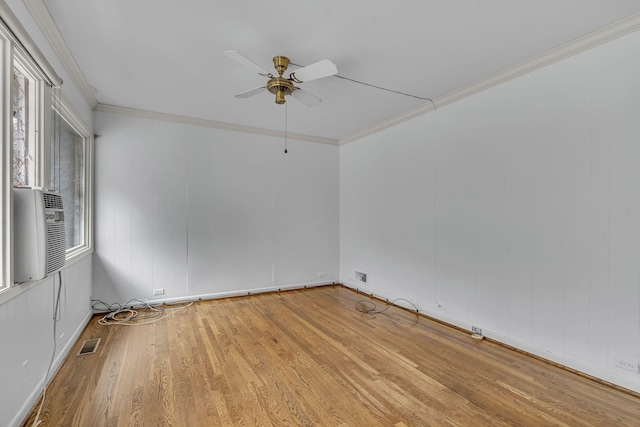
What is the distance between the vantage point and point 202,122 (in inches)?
169

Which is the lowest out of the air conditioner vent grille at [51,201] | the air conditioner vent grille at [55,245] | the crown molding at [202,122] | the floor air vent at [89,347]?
the floor air vent at [89,347]

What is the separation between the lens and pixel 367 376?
2324 mm

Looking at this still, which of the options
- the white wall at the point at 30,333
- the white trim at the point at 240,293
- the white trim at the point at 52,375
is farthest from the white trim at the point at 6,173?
the white trim at the point at 240,293

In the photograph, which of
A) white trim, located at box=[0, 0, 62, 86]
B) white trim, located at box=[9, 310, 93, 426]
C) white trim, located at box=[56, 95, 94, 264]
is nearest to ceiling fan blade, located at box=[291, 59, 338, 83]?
white trim, located at box=[0, 0, 62, 86]

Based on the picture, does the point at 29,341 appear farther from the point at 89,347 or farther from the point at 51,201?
the point at 89,347

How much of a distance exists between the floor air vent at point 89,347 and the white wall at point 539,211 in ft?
11.5

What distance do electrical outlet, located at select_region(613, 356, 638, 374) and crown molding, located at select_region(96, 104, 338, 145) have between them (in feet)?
14.5

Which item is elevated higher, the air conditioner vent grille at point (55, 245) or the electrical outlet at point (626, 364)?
the air conditioner vent grille at point (55, 245)

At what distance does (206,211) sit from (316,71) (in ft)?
9.21

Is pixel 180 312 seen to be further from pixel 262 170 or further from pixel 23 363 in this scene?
pixel 262 170

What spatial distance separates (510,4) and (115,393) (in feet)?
12.4

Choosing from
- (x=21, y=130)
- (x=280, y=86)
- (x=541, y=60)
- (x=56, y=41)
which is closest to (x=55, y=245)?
(x=21, y=130)

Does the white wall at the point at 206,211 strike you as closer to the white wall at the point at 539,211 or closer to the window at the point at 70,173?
the window at the point at 70,173

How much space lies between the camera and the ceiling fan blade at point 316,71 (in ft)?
7.14
